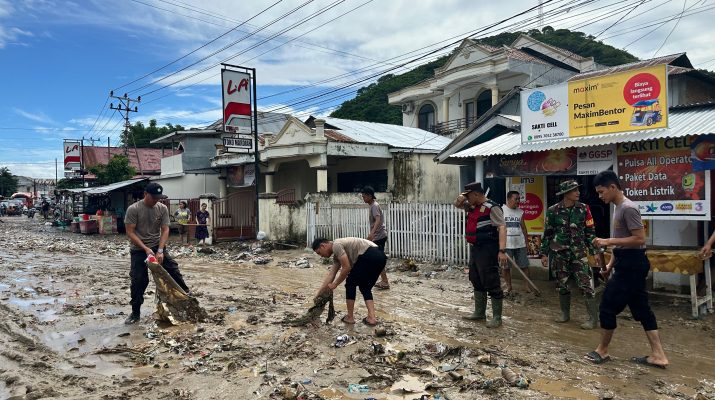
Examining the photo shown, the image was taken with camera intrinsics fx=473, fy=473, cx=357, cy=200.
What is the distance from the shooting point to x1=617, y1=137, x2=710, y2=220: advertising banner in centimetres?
661

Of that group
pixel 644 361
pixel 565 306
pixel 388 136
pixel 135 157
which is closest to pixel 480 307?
pixel 565 306

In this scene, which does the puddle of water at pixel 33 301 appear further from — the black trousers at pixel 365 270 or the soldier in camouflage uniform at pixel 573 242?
the soldier in camouflage uniform at pixel 573 242

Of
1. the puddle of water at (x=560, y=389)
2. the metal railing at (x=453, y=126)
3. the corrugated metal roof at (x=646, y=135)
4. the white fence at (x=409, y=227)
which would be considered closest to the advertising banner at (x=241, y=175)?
the white fence at (x=409, y=227)

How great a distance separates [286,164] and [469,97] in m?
11.2

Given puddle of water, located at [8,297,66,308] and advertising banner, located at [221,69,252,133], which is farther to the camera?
advertising banner, located at [221,69,252,133]

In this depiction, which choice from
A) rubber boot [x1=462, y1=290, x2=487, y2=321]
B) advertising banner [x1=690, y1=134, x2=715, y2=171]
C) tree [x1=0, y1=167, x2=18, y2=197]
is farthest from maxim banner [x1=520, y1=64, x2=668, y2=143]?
tree [x1=0, y1=167, x2=18, y2=197]

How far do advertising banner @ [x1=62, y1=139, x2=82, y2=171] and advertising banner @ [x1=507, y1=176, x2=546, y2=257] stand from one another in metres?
36.2

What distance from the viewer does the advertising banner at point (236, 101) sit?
666 inches

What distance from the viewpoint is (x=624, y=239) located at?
4.36 metres

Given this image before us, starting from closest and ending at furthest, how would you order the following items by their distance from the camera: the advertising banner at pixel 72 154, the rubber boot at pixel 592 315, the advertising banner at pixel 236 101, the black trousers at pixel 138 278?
the rubber boot at pixel 592 315 → the black trousers at pixel 138 278 → the advertising banner at pixel 236 101 → the advertising banner at pixel 72 154

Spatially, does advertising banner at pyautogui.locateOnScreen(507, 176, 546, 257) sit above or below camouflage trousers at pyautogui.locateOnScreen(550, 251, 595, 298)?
above

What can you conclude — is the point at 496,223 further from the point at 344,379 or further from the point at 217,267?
the point at 217,267

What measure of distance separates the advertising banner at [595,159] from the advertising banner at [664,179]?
136 millimetres

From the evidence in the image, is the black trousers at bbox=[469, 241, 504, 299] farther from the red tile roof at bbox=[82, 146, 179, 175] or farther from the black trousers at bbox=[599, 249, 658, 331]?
the red tile roof at bbox=[82, 146, 179, 175]
